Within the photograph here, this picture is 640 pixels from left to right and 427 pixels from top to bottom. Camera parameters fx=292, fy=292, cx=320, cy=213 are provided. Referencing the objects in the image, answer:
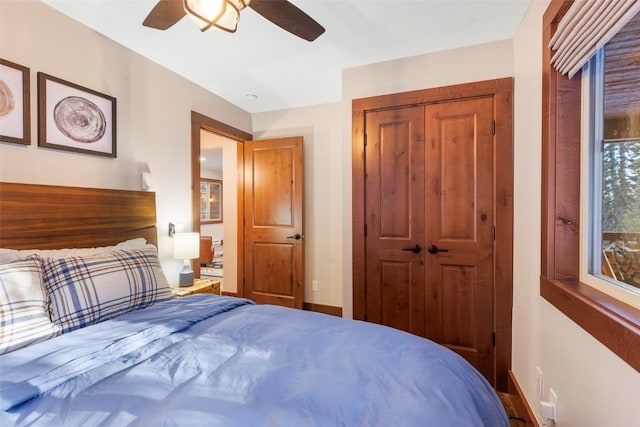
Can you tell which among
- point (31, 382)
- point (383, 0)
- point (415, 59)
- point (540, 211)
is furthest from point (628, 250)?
point (31, 382)

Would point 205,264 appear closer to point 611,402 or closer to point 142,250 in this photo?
point 142,250

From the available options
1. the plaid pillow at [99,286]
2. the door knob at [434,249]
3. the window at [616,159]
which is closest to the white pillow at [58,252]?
the plaid pillow at [99,286]

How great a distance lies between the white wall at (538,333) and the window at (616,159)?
28cm

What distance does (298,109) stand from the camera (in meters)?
3.46

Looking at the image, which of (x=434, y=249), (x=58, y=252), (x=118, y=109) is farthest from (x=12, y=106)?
(x=434, y=249)

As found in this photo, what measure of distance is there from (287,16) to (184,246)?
1.81 m

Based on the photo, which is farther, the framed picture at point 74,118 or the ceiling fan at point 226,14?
the framed picture at point 74,118

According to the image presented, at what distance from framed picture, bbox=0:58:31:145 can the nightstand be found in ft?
4.19

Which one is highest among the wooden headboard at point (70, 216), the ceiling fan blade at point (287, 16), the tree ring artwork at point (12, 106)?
the ceiling fan blade at point (287, 16)

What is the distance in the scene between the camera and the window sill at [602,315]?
87cm

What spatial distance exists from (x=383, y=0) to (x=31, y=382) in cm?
230

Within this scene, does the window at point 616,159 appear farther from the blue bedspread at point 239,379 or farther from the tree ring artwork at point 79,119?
the tree ring artwork at point 79,119

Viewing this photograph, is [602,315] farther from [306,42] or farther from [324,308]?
[324,308]

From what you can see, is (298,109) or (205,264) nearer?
(298,109)
